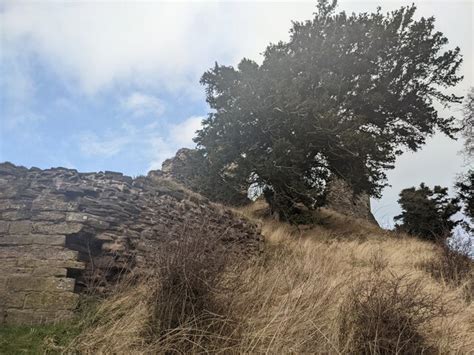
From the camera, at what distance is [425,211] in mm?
16234

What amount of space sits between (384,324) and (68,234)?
4.06 meters

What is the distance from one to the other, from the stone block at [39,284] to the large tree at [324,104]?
784 cm

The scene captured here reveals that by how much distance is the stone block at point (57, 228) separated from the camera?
565 centimetres

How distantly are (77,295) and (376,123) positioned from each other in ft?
49.2

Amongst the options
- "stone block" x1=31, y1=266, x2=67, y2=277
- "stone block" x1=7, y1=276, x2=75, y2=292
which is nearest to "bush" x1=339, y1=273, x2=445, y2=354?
"stone block" x1=7, y1=276, x2=75, y2=292

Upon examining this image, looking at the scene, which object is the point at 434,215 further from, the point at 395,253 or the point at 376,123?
the point at 395,253

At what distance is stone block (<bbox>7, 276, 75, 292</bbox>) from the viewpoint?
510 centimetres

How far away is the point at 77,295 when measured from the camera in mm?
5031

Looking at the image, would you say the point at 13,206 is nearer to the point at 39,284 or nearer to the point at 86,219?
the point at 86,219

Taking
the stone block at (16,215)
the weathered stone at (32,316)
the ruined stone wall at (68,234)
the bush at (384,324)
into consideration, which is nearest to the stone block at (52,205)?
the ruined stone wall at (68,234)

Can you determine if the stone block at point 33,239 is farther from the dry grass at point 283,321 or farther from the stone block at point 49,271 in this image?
the dry grass at point 283,321

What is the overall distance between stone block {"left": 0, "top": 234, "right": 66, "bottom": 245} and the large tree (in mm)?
7447

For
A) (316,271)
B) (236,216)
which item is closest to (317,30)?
(236,216)

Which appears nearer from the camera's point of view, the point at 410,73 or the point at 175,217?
the point at 175,217
